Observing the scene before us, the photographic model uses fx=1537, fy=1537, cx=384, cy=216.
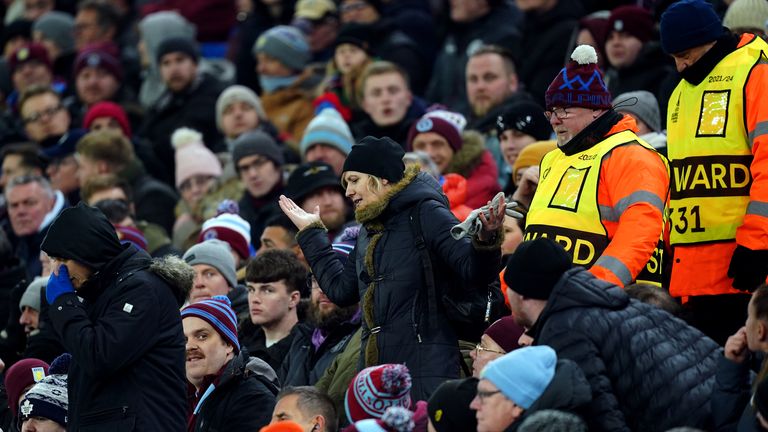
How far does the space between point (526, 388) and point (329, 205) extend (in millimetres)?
5190

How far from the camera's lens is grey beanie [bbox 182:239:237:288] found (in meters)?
10.7

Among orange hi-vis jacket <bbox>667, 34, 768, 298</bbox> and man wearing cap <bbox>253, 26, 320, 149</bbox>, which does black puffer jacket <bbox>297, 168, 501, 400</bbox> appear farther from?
man wearing cap <bbox>253, 26, 320, 149</bbox>

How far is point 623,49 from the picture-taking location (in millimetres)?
12055

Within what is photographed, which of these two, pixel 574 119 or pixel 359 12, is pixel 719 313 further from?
pixel 359 12

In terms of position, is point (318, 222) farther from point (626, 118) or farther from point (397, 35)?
point (397, 35)

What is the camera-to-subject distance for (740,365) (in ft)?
22.6

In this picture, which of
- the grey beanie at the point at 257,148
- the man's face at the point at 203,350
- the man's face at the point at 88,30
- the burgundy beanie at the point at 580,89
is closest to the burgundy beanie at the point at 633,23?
the grey beanie at the point at 257,148

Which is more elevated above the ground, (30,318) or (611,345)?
(611,345)

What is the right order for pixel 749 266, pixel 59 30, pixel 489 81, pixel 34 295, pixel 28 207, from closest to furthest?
pixel 749 266, pixel 34 295, pixel 489 81, pixel 28 207, pixel 59 30

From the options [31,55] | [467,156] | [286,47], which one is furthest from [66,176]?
[467,156]

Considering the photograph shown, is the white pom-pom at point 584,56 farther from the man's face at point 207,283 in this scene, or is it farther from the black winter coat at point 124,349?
the man's face at point 207,283

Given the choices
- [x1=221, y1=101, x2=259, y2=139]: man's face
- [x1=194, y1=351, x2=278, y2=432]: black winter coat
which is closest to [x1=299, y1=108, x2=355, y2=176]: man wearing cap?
[x1=221, y1=101, x2=259, y2=139]: man's face

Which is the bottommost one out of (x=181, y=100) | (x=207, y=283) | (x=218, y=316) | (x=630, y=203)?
(x=181, y=100)

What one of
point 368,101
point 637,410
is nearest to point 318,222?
point 637,410
